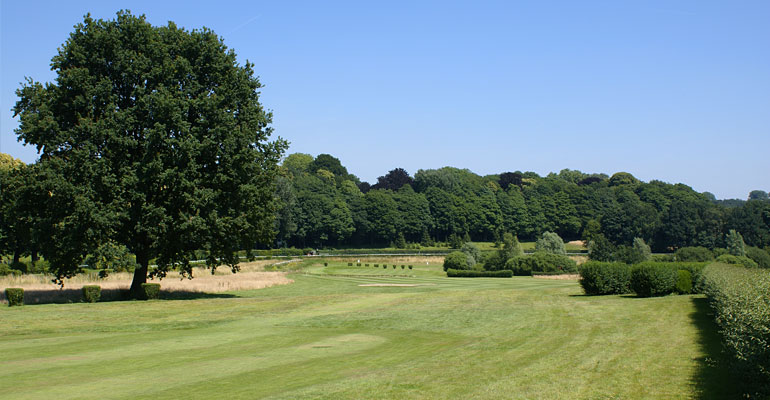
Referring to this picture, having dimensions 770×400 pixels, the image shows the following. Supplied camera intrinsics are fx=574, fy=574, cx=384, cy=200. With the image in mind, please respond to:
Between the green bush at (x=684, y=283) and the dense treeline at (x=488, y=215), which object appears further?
the dense treeline at (x=488, y=215)

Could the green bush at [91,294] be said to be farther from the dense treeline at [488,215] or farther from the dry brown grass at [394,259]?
the dense treeline at [488,215]

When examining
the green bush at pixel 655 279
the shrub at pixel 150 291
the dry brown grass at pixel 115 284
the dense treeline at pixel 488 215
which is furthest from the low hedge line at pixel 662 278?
the dense treeline at pixel 488 215

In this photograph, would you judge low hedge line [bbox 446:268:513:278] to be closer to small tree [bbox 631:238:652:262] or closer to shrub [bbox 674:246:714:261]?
small tree [bbox 631:238:652:262]

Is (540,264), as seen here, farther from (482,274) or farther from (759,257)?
(759,257)

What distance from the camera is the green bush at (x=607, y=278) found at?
31797mm

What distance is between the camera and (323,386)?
1279 centimetres

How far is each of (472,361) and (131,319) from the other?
58.8 ft

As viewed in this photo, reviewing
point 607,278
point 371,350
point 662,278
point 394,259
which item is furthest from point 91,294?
point 394,259

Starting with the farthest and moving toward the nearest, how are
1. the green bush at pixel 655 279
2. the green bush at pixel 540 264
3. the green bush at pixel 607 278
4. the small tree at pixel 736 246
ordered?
the small tree at pixel 736 246, the green bush at pixel 540 264, the green bush at pixel 607 278, the green bush at pixel 655 279

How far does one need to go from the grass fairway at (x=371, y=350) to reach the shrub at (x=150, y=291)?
400 cm

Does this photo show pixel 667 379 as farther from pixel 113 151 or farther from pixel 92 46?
pixel 92 46

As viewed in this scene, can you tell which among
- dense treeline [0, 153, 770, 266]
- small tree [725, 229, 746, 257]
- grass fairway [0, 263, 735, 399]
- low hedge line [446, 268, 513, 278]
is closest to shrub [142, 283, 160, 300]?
grass fairway [0, 263, 735, 399]

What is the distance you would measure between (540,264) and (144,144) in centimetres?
4728

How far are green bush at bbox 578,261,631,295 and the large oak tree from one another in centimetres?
2001
